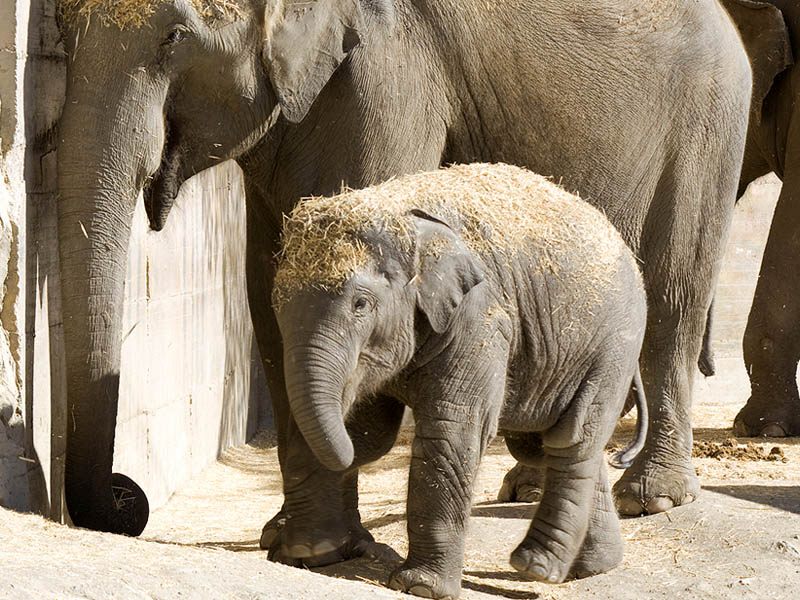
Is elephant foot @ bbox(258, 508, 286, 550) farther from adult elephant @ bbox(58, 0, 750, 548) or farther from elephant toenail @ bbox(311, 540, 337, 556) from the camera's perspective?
elephant toenail @ bbox(311, 540, 337, 556)

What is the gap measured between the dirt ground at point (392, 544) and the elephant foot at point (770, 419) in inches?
5.9

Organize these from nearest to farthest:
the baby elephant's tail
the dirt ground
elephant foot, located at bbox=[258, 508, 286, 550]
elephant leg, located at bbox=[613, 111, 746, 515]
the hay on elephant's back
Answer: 1. the dirt ground
2. the hay on elephant's back
3. the baby elephant's tail
4. elephant foot, located at bbox=[258, 508, 286, 550]
5. elephant leg, located at bbox=[613, 111, 746, 515]

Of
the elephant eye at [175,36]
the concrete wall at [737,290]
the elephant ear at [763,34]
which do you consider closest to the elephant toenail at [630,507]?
the elephant eye at [175,36]

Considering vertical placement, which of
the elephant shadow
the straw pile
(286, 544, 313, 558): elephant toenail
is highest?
the straw pile

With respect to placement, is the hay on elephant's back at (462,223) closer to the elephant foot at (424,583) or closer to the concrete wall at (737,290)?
the elephant foot at (424,583)

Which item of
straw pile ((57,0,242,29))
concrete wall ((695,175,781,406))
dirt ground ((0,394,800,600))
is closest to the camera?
dirt ground ((0,394,800,600))

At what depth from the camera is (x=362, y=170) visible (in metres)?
5.28

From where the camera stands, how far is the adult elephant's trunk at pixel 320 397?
4.32 metres

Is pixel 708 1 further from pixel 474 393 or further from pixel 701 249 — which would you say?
pixel 474 393

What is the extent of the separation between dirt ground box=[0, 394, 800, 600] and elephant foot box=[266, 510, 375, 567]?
0.06 meters

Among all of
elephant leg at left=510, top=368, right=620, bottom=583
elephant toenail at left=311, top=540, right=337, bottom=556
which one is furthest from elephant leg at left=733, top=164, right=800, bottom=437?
elephant toenail at left=311, top=540, right=337, bottom=556

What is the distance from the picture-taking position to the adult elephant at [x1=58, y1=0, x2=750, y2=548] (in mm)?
4777

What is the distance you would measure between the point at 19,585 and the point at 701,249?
3964mm

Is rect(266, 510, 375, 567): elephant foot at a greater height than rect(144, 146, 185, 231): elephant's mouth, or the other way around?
rect(144, 146, 185, 231): elephant's mouth
